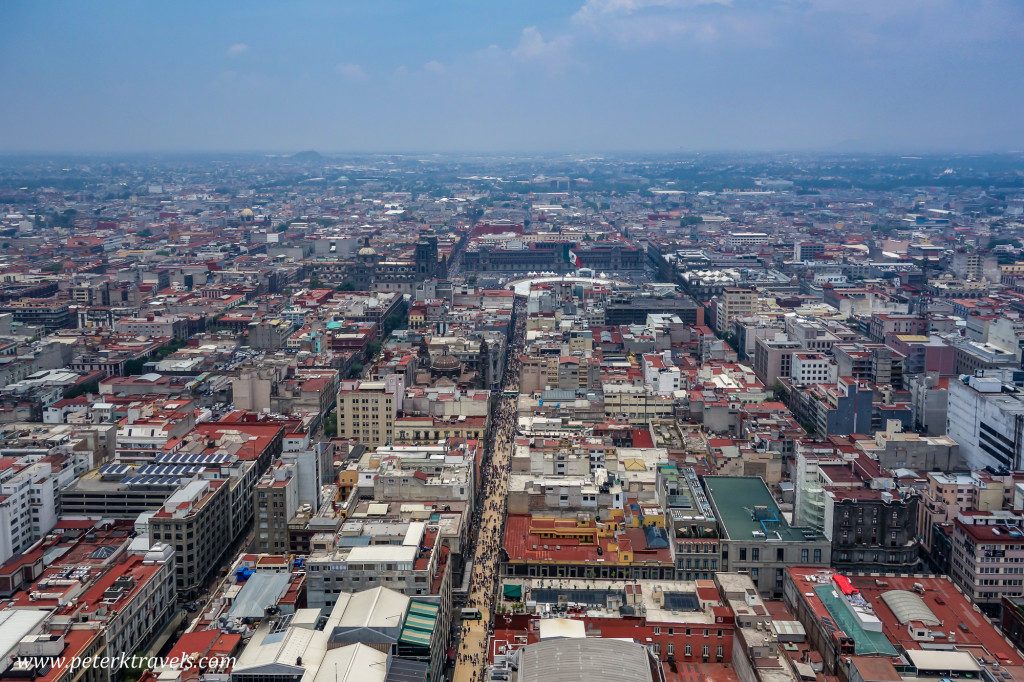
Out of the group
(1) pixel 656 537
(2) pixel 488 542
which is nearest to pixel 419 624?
(1) pixel 656 537

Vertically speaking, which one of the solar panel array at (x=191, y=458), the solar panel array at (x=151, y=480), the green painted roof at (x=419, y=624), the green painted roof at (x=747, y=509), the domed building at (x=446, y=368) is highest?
the domed building at (x=446, y=368)

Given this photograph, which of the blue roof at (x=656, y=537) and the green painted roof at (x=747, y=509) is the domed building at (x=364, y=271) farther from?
the blue roof at (x=656, y=537)

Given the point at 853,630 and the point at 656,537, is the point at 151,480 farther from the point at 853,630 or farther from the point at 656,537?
the point at 853,630

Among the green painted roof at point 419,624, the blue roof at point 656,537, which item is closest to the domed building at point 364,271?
the blue roof at point 656,537

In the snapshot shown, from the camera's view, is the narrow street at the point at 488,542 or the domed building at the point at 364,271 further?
the domed building at the point at 364,271

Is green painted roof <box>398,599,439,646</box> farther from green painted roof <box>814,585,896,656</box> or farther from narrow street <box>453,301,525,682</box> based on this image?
green painted roof <box>814,585,896,656</box>

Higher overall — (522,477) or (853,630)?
(522,477)

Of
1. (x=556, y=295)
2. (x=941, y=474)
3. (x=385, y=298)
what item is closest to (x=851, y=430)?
(x=941, y=474)

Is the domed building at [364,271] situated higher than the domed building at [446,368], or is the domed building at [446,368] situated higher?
the domed building at [364,271]
